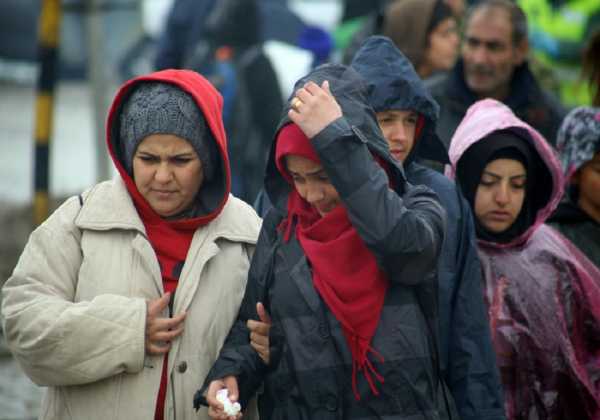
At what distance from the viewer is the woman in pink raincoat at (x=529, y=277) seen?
509 centimetres

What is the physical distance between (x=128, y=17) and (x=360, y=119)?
7.80m

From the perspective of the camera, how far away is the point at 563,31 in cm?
1136

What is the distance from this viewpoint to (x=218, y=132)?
A: 14.9 ft

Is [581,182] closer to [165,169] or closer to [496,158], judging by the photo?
[496,158]

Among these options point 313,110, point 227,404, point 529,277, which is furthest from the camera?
point 529,277

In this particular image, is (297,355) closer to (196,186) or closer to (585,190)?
(196,186)

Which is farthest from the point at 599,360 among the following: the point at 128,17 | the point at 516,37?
the point at 128,17

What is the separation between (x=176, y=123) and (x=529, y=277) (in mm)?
1497

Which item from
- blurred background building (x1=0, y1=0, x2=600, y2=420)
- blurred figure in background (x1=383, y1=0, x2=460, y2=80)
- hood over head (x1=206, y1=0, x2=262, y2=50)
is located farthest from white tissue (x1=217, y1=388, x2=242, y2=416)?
hood over head (x1=206, y1=0, x2=262, y2=50)

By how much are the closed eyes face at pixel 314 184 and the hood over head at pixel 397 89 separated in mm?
762

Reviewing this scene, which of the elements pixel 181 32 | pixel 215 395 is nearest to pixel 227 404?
pixel 215 395

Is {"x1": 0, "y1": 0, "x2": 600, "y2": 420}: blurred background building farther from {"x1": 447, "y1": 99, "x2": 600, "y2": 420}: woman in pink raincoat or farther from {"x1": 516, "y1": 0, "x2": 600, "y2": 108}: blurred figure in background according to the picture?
{"x1": 447, "y1": 99, "x2": 600, "y2": 420}: woman in pink raincoat

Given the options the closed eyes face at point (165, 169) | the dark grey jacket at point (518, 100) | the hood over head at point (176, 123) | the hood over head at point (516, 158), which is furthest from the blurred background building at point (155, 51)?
the closed eyes face at point (165, 169)

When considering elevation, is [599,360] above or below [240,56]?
below
